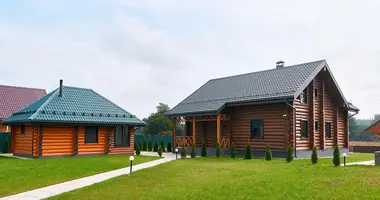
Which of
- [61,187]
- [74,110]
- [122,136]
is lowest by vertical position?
[61,187]

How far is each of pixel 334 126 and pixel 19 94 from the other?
2717cm

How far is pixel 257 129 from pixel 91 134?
1023 cm

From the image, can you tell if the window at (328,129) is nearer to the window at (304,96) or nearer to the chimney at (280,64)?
the window at (304,96)

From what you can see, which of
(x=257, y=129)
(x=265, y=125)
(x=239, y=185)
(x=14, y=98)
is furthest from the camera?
(x=14, y=98)

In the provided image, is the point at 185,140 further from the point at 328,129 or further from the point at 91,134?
the point at 328,129

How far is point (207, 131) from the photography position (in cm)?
2545

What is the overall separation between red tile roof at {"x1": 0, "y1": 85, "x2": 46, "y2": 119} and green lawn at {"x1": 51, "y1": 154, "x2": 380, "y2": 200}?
2184cm

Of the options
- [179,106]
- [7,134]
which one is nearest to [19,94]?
[7,134]

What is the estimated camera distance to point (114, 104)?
2461 cm

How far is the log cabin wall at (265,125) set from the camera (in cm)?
2045

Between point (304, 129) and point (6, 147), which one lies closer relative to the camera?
point (304, 129)

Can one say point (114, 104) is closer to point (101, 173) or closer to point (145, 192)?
point (101, 173)

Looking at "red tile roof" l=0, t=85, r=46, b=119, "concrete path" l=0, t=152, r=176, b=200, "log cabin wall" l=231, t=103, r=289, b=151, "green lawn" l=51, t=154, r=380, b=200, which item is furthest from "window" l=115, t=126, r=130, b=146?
"red tile roof" l=0, t=85, r=46, b=119

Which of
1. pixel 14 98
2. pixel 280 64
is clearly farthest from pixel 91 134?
pixel 280 64
